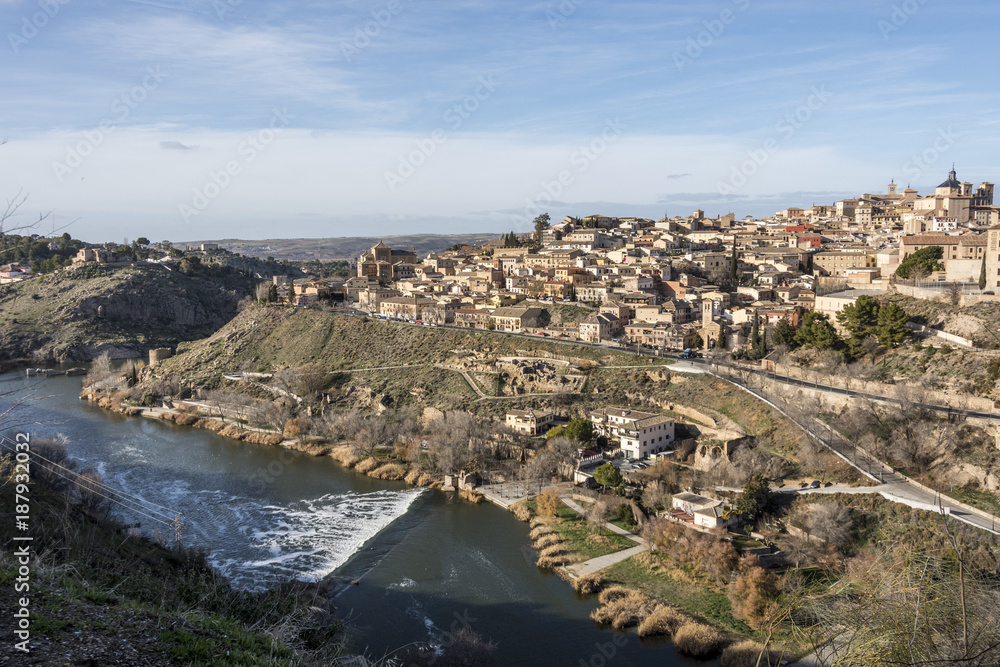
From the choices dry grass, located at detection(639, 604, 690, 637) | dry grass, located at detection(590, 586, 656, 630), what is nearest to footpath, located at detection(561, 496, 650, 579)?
dry grass, located at detection(590, 586, 656, 630)

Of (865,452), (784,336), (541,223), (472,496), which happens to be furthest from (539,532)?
(541,223)

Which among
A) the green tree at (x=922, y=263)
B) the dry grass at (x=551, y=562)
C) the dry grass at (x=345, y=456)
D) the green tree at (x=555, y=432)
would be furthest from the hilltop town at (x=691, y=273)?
the dry grass at (x=551, y=562)

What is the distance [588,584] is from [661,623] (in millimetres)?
2035

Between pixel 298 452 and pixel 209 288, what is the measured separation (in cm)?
3863

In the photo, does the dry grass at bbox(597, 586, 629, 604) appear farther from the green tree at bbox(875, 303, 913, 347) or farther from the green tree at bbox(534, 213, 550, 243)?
the green tree at bbox(534, 213, 550, 243)

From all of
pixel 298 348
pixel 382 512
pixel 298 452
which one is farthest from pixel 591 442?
pixel 298 348

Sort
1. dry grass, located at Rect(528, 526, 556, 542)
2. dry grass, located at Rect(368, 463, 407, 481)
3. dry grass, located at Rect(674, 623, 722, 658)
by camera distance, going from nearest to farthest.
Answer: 1. dry grass, located at Rect(674, 623, 722, 658)
2. dry grass, located at Rect(528, 526, 556, 542)
3. dry grass, located at Rect(368, 463, 407, 481)

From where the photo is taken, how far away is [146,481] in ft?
74.9

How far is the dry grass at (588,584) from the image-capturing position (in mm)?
15016

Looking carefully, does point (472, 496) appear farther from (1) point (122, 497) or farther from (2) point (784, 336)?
(2) point (784, 336)

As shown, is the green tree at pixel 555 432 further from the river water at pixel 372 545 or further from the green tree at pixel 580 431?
the river water at pixel 372 545

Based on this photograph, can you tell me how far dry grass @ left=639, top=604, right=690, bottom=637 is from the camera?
13359 millimetres

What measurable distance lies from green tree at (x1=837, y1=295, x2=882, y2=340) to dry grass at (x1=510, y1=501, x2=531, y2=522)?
1261 centimetres

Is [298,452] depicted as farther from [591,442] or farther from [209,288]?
[209,288]
